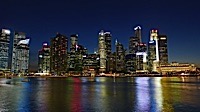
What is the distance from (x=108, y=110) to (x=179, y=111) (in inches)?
365

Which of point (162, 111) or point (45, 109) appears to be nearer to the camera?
point (162, 111)

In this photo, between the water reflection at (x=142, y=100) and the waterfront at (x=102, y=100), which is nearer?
the waterfront at (x=102, y=100)

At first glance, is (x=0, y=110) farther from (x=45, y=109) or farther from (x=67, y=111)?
(x=67, y=111)

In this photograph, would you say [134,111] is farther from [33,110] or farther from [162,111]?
[33,110]

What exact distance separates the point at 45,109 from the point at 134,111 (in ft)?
40.0

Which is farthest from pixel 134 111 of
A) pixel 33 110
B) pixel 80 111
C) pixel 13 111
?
pixel 13 111

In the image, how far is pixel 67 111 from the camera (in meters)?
29.7

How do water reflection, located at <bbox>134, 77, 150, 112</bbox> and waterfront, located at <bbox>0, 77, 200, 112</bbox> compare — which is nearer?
waterfront, located at <bbox>0, 77, 200, 112</bbox>

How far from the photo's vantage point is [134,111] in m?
30.0

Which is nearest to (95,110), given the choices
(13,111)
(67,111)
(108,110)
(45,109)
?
(108,110)

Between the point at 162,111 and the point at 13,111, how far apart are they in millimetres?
19503

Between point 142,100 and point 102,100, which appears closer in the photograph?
point 102,100

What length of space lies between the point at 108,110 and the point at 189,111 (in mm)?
10629

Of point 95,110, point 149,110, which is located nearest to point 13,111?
point 95,110
